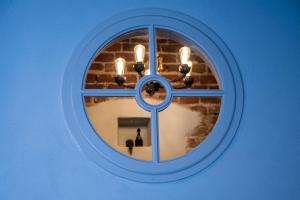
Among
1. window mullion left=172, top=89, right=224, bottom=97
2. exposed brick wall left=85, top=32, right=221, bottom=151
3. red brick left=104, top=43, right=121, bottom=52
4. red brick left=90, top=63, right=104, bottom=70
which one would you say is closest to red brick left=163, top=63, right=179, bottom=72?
exposed brick wall left=85, top=32, right=221, bottom=151

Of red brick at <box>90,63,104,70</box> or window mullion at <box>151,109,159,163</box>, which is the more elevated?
red brick at <box>90,63,104,70</box>

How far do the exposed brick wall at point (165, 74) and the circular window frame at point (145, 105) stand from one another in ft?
3.75

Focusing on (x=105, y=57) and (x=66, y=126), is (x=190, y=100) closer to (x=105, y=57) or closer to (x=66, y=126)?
(x=105, y=57)

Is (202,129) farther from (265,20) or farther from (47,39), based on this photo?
(47,39)

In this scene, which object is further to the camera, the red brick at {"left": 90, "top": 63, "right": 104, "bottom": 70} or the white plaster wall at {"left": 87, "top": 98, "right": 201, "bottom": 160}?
the white plaster wall at {"left": 87, "top": 98, "right": 201, "bottom": 160}

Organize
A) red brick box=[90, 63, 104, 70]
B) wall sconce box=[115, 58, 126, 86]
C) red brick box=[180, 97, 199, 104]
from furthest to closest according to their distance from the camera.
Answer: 1. red brick box=[180, 97, 199, 104]
2. red brick box=[90, 63, 104, 70]
3. wall sconce box=[115, 58, 126, 86]

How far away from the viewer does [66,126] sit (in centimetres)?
149

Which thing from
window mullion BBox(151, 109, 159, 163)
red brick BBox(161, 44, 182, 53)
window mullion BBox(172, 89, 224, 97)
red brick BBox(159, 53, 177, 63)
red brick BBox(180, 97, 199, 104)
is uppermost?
red brick BBox(161, 44, 182, 53)

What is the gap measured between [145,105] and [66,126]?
1.12 feet

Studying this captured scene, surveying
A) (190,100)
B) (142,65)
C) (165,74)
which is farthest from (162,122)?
(142,65)

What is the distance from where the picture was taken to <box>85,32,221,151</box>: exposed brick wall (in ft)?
9.49

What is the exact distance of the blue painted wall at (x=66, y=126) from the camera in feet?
4.75

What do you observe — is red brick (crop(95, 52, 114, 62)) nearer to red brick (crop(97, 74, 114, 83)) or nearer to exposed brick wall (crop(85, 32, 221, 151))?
exposed brick wall (crop(85, 32, 221, 151))

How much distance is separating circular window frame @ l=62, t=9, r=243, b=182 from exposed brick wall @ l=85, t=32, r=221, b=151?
1.14 metres
